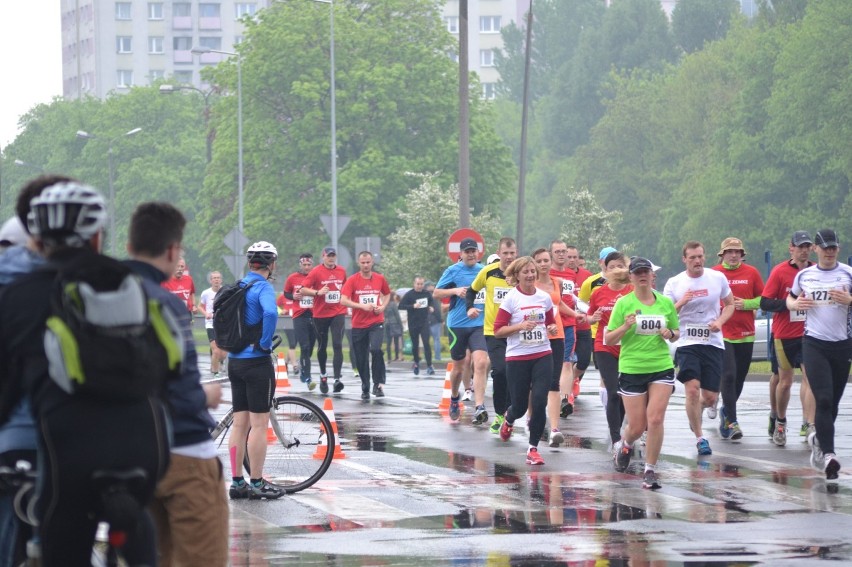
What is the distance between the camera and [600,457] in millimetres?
14711

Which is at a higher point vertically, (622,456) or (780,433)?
(622,456)

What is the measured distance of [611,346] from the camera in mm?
14859

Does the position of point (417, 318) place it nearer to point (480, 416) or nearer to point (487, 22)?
point (480, 416)

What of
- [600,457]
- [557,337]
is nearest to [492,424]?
[557,337]

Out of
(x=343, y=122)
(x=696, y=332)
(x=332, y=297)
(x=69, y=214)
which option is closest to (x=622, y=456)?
(x=696, y=332)

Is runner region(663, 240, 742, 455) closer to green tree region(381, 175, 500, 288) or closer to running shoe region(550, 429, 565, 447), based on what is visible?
running shoe region(550, 429, 565, 447)

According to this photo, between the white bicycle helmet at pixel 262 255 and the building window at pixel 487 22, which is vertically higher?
the building window at pixel 487 22

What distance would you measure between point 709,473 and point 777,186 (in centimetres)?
5760

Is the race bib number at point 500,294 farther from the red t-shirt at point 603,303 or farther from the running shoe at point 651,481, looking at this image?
the running shoe at point 651,481

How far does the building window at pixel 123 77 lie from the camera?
14812 cm

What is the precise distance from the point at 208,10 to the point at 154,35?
207 inches

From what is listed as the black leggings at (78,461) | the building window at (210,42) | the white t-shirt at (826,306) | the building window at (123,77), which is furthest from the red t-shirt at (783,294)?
the building window at (123,77)

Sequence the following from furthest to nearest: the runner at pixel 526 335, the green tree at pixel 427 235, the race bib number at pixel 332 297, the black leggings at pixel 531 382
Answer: the green tree at pixel 427 235 → the race bib number at pixel 332 297 → the runner at pixel 526 335 → the black leggings at pixel 531 382

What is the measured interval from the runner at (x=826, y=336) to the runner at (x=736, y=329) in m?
2.69
